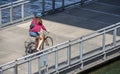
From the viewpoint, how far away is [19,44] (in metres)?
20.8

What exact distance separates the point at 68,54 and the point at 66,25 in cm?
521

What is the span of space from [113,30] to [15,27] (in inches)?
202

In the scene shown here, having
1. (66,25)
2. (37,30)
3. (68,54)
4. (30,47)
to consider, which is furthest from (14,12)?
(68,54)

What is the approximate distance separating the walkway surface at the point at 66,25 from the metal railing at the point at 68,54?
187cm

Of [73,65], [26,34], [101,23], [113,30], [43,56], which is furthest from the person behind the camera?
[101,23]

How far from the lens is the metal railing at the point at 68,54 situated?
16.5m

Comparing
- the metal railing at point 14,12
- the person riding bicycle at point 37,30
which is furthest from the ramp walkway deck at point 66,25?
the person riding bicycle at point 37,30

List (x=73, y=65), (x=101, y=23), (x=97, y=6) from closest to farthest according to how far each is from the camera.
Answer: (x=73, y=65), (x=101, y=23), (x=97, y=6)

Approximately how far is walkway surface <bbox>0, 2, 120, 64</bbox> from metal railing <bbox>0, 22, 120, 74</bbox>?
Result: 1867 millimetres

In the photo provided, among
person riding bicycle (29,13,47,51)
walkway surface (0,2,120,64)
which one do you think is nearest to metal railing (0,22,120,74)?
person riding bicycle (29,13,47,51)

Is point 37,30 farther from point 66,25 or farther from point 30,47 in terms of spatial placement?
point 66,25

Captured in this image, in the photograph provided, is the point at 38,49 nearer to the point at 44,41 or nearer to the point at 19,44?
the point at 44,41

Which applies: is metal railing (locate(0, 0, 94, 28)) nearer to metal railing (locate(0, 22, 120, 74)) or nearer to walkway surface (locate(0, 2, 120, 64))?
walkway surface (locate(0, 2, 120, 64))

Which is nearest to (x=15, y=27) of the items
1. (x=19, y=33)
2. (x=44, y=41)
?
(x=19, y=33)
